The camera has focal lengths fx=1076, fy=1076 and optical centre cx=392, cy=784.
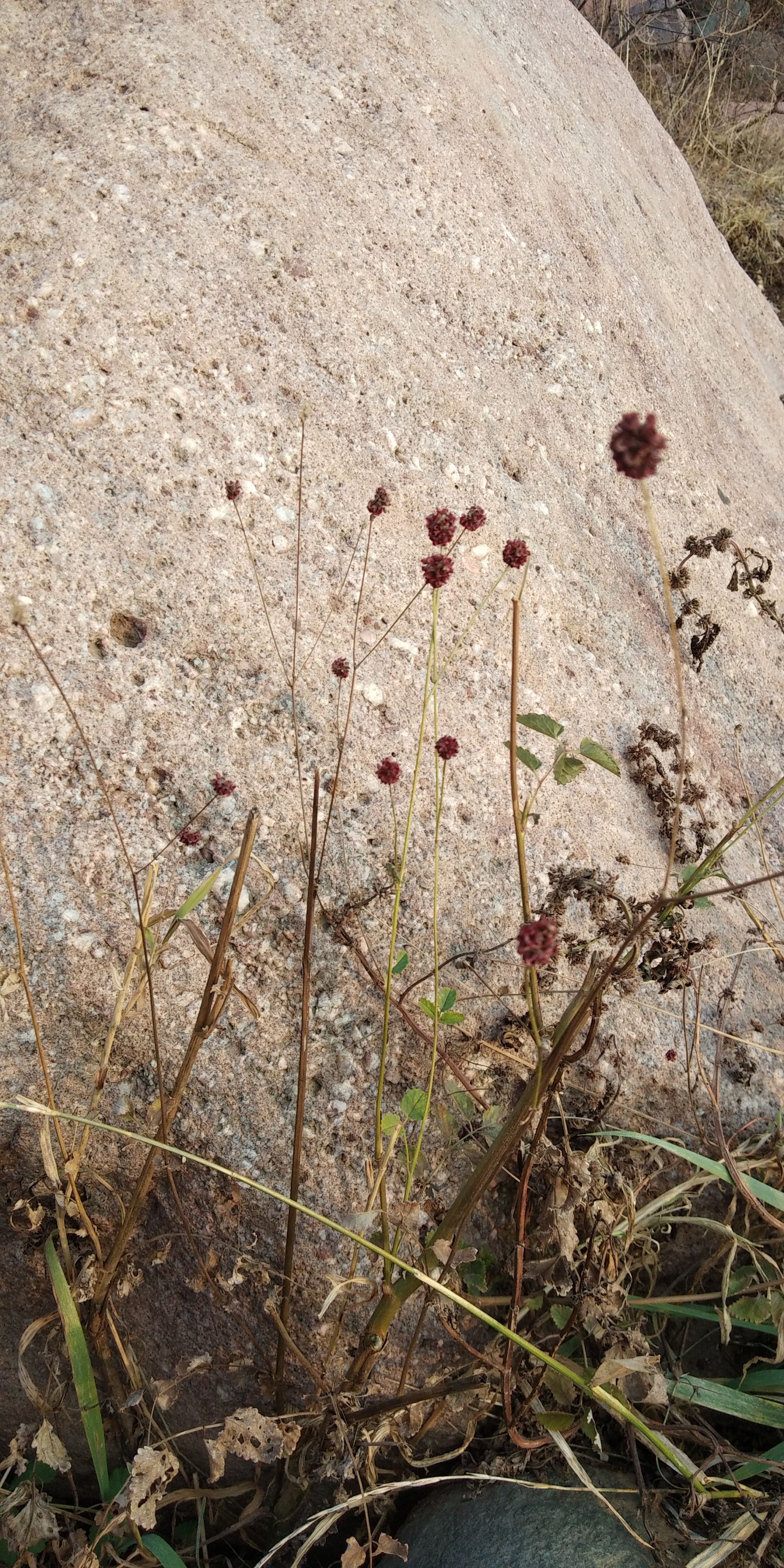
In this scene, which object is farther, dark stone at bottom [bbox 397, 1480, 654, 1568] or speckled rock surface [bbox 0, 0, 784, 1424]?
speckled rock surface [bbox 0, 0, 784, 1424]

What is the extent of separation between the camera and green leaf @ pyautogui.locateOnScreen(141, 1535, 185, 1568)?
1397 mm

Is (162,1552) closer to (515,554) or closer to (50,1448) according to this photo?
(50,1448)

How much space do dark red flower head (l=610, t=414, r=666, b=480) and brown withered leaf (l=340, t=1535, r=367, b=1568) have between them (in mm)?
1276

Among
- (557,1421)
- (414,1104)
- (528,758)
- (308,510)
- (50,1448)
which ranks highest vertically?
(528,758)

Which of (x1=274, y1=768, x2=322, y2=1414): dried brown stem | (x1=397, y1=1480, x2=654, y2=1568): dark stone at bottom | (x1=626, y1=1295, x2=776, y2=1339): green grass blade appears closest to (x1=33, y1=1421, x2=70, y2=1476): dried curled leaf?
(x1=274, y1=768, x2=322, y2=1414): dried brown stem

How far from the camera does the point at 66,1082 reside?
1502mm

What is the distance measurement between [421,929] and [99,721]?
0.61m

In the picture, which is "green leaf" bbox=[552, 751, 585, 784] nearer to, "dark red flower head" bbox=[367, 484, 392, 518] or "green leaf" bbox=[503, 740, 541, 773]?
"green leaf" bbox=[503, 740, 541, 773]

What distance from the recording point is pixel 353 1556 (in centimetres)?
134

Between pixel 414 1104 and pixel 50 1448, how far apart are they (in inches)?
23.8

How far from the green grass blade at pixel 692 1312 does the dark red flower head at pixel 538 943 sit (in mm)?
833

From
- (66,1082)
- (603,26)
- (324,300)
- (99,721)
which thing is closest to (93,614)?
(99,721)

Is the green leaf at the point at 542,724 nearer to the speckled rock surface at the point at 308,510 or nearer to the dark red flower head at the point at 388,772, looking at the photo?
the dark red flower head at the point at 388,772

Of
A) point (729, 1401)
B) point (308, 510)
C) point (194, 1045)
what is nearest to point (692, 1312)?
point (729, 1401)
